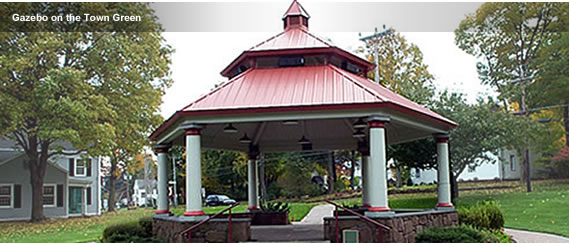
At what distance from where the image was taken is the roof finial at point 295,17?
19953mm

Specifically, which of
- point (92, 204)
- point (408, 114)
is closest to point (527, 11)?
point (408, 114)

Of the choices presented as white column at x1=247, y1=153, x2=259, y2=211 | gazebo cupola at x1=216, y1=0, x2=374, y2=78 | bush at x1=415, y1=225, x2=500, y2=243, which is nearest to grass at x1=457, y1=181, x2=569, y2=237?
bush at x1=415, y1=225, x2=500, y2=243

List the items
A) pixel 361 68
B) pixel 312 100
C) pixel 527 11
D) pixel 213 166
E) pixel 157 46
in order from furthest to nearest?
pixel 213 166, pixel 527 11, pixel 157 46, pixel 361 68, pixel 312 100

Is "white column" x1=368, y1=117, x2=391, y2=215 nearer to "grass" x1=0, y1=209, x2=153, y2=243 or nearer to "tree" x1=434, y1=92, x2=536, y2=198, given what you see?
"grass" x1=0, y1=209, x2=153, y2=243

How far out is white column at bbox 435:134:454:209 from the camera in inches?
680

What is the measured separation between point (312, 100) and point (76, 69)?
24.4 m

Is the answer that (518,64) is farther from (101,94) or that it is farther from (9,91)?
(9,91)

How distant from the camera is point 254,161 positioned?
22.1 meters

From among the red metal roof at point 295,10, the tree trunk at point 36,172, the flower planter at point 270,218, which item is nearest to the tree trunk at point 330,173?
the tree trunk at point 36,172

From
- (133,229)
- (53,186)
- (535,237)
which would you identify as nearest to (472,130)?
(535,237)

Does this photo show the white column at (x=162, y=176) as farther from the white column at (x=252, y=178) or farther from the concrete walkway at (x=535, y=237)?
the concrete walkway at (x=535, y=237)

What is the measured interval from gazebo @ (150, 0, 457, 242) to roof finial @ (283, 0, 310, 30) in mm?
35

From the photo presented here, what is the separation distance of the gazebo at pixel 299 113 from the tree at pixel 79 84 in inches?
597

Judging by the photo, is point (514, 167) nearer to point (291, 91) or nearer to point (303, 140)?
point (303, 140)
